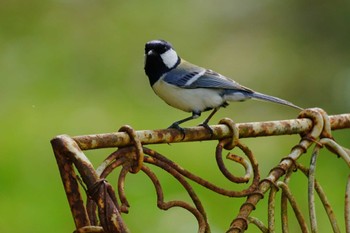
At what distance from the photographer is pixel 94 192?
1.65 m

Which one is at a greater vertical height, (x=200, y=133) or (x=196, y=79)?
(x=196, y=79)

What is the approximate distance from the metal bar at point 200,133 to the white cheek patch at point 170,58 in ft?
2.74

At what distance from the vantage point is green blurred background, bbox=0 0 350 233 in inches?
144

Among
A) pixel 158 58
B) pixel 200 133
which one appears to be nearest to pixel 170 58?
pixel 158 58

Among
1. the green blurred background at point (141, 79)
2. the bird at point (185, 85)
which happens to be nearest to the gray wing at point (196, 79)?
the bird at point (185, 85)

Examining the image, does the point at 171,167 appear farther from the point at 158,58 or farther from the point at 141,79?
the point at 141,79

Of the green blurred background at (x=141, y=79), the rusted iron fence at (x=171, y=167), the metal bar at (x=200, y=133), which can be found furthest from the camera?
the green blurred background at (x=141, y=79)

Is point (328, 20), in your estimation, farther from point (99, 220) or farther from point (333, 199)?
point (99, 220)

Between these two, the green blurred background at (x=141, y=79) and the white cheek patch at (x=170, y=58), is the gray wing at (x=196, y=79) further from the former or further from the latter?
the green blurred background at (x=141, y=79)

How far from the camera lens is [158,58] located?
2.95 meters

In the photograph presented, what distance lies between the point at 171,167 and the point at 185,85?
→ 3.44 feet

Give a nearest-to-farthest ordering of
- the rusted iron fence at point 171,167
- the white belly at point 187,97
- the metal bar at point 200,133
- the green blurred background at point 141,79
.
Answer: the rusted iron fence at point 171,167, the metal bar at point 200,133, the white belly at point 187,97, the green blurred background at point 141,79

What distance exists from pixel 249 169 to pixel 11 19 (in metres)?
3.58

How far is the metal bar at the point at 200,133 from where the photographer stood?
1773 mm
